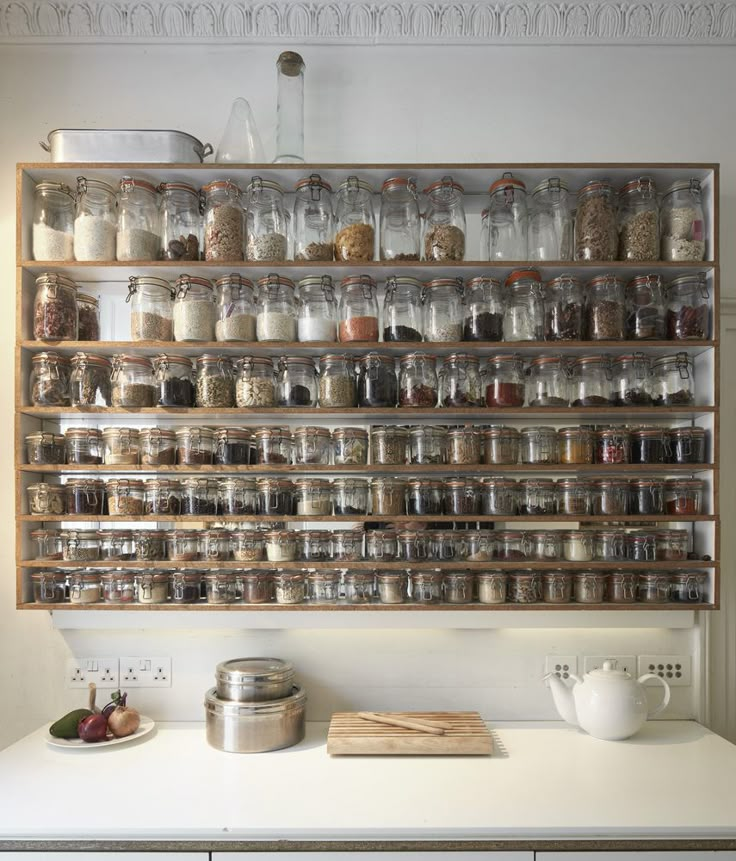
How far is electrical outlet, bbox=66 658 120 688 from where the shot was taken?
2.17 metres

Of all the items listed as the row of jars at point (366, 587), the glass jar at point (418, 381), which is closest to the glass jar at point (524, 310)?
the glass jar at point (418, 381)

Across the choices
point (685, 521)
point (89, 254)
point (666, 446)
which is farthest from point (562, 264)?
point (89, 254)

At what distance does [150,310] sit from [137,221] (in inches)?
10.8

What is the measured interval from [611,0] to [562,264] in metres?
0.95

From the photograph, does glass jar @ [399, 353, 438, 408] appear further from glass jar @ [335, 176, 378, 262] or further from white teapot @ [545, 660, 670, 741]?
white teapot @ [545, 660, 670, 741]

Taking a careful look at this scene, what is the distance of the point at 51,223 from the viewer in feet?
6.73

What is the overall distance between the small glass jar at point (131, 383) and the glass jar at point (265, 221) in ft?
1.46

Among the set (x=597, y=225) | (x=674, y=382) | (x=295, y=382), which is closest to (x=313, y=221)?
(x=295, y=382)

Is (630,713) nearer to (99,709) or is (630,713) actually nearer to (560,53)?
(99,709)

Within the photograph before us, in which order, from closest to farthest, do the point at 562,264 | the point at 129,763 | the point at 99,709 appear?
the point at 129,763 → the point at 562,264 → the point at 99,709

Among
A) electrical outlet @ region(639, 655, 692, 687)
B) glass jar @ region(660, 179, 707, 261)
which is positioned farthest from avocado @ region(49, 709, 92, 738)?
glass jar @ region(660, 179, 707, 261)

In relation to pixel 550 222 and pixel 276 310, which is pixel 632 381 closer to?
pixel 550 222

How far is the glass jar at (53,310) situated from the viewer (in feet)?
6.55

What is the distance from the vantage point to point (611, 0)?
222cm
